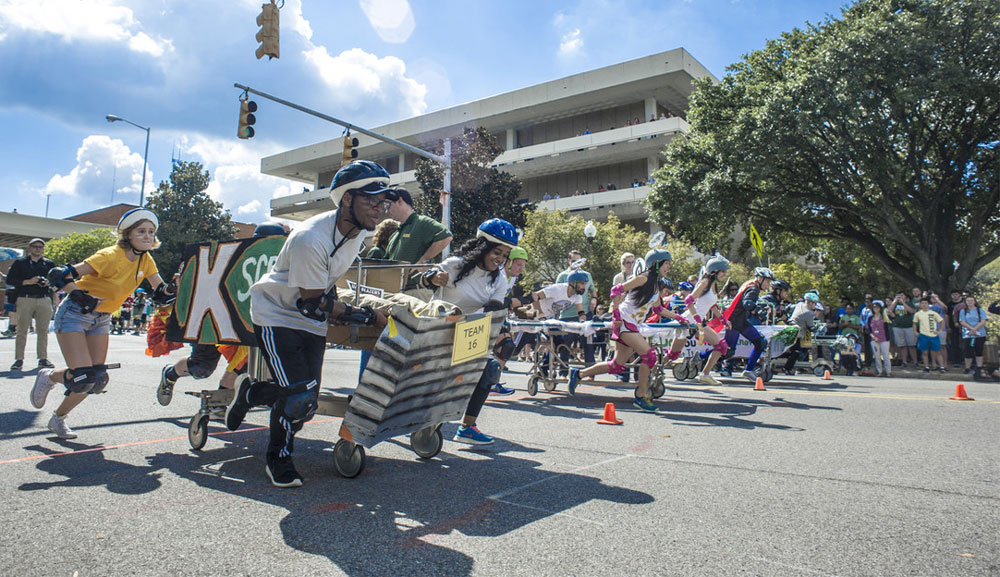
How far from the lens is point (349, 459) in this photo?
393 cm

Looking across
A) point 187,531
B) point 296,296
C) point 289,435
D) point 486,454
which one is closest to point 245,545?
point 187,531

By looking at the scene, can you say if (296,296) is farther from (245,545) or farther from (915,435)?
(915,435)

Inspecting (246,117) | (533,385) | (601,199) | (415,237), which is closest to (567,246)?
(601,199)

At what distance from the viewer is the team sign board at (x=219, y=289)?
5.16 meters

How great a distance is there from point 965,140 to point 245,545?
2435 cm

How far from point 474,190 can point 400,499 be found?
24.1 metres

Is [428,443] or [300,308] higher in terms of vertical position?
[300,308]

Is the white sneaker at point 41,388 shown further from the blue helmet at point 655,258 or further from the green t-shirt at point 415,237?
the blue helmet at point 655,258

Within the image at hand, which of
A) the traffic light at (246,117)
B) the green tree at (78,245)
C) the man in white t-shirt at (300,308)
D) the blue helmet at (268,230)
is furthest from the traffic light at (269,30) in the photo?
the green tree at (78,245)

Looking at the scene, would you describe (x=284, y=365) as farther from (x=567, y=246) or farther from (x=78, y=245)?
(x=78, y=245)

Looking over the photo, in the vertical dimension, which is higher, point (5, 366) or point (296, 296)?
point (296, 296)

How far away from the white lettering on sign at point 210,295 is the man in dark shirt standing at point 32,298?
5937 millimetres

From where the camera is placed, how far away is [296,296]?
377 centimetres

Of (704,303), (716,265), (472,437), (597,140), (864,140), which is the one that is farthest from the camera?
(597,140)
